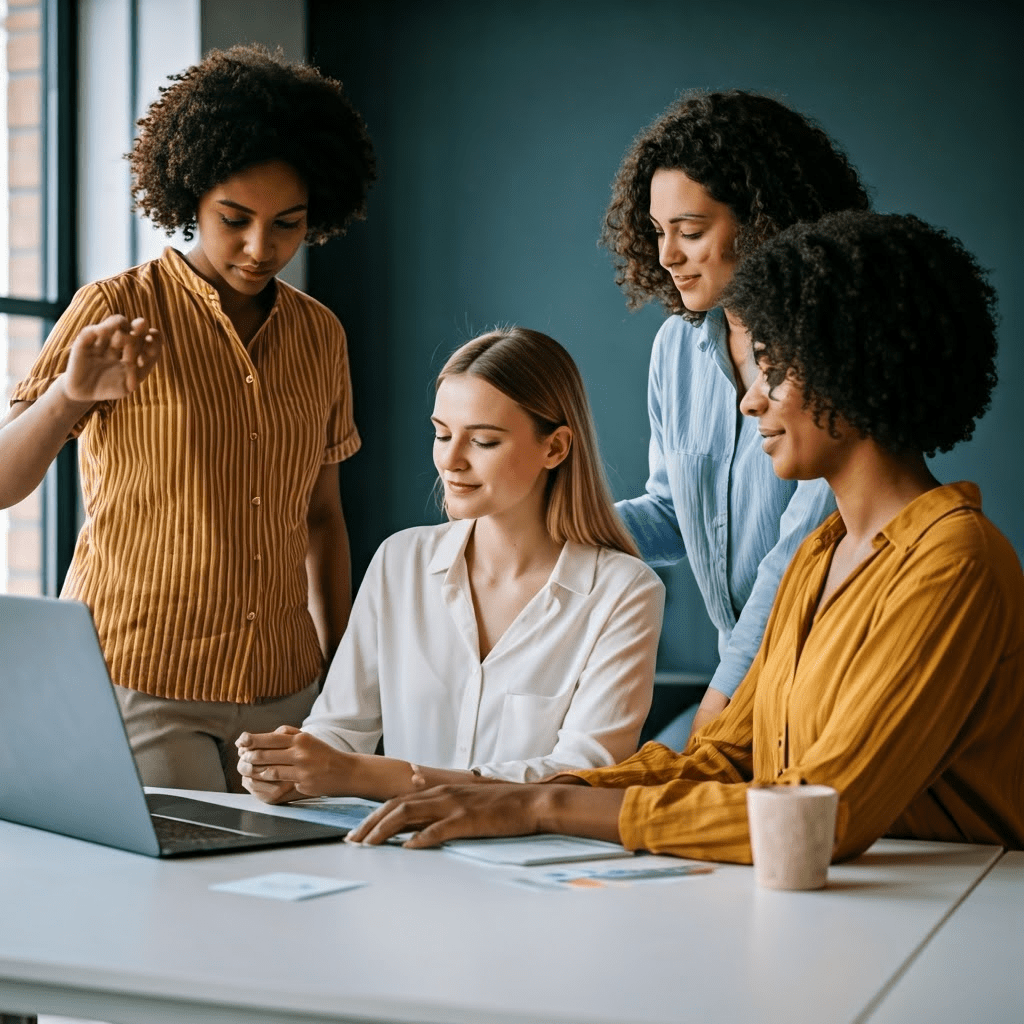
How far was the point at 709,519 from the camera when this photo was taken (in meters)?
2.47

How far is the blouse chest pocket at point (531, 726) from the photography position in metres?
1.98

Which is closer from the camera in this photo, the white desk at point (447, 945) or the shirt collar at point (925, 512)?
the white desk at point (447, 945)

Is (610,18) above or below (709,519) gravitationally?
above

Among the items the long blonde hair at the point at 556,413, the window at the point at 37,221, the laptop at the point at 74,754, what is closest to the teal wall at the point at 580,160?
the window at the point at 37,221

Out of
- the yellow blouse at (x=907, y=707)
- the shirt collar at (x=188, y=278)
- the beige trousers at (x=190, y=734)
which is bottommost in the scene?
the beige trousers at (x=190, y=734)

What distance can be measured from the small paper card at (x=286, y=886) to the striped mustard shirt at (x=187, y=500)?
901mm

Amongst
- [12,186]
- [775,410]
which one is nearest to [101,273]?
[12,186]

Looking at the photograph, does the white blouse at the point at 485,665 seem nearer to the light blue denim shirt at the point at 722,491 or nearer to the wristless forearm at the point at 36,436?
the light blue denim shirt at the point at 722,491

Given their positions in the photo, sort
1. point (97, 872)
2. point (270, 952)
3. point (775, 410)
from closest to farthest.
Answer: point (270, 952)
point (97, 872)
point (775, 410)

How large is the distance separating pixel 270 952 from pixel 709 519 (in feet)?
4.97

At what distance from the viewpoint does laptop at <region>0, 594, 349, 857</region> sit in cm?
136

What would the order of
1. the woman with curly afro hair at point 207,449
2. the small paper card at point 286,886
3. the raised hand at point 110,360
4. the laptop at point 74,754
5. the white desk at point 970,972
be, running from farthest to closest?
the woman with curly afro hair at point 207,449 → the raised hand at point 110,360 → the laptop at point 74,754 → the small paper card at point 286,886 → the white desk at point 970,972

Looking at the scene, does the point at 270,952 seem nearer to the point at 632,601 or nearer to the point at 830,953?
the point at 830,953

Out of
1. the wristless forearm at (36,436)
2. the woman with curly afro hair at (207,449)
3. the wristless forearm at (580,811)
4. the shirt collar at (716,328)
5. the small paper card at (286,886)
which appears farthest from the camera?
the shirt collar at (716,328)
